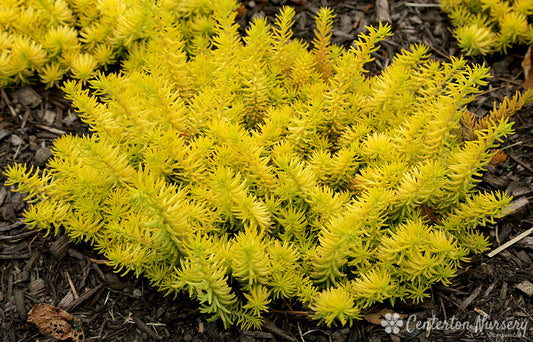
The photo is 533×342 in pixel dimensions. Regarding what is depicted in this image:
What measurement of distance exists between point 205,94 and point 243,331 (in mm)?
1173

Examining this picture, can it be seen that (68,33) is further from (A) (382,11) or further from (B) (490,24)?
(B) (490,24)

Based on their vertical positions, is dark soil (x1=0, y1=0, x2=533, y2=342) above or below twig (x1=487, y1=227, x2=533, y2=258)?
below

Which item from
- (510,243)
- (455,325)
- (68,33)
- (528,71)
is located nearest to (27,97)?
(68,33)

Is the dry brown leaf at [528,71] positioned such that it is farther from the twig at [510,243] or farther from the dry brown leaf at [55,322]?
the dry brown leaf at [55,322]

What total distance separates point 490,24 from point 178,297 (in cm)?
291

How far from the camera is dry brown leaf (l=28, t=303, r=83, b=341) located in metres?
2.44

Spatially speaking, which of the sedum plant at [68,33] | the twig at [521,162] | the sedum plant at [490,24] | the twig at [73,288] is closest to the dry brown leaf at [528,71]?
the sedum plant at [490,24]

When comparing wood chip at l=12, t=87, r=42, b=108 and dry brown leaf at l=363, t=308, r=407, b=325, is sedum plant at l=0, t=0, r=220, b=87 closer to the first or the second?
wood chip at l=12, t=87, r=42, b=108

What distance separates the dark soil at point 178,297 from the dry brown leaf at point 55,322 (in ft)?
0.13

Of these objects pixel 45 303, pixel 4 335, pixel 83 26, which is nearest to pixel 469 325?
pixel 45 303

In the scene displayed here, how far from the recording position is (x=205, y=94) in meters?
2.57

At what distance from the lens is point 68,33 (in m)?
3.35

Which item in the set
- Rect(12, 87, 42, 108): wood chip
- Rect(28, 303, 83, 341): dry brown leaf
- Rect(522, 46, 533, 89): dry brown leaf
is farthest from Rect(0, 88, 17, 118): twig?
Rect(522, 46, 533, 89): dry brown leaf

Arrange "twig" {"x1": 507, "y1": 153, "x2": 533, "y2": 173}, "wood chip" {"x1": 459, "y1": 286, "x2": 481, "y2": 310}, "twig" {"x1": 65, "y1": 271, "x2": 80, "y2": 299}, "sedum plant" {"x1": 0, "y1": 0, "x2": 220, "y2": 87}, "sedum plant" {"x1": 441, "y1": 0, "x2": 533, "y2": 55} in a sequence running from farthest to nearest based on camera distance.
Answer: "sedum plant" {"x1": 441, "y1": 0, "x2": 533, "y2": 55} < "sedum plant" {"x1": 0, "y1": 0, "x2": 220, "y2": 87} < "twig" {"x1": 507, "y1": 153, "x2": 533, "y2": 173} < "twig" {"x1": 65, "y1": 271, "x2": 80, "y2": 299} < "wood chip" {"x1": 459, "y1": 286, "x2": 481, "y2": 310}
